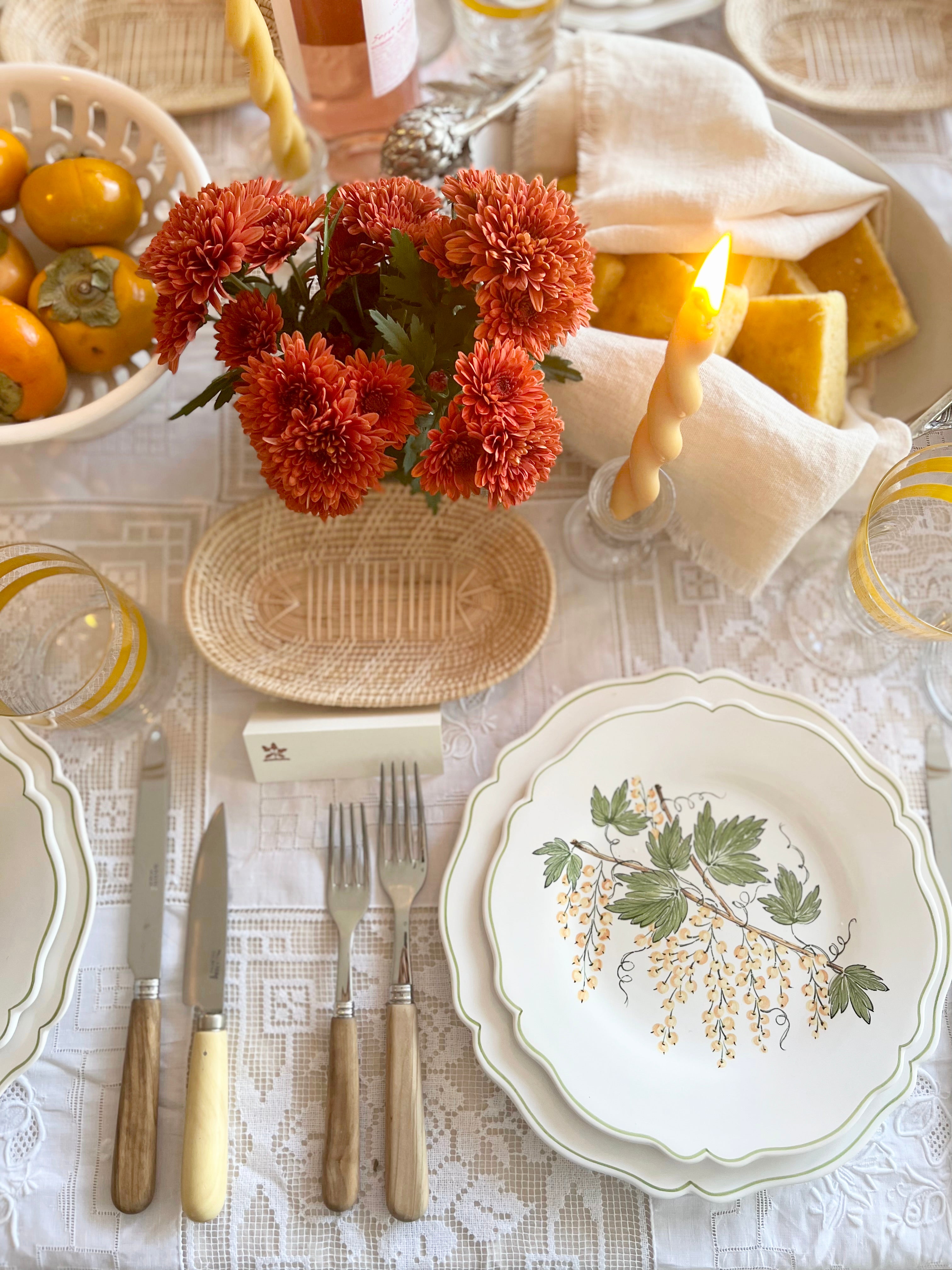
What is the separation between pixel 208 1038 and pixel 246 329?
0.49 meters

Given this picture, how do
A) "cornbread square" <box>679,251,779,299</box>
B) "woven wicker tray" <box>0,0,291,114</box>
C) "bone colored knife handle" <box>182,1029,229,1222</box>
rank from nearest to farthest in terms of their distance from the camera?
"bone colored knife handle" <box>182,1029,229,1222</box> < "cornbread square" <box>679,251,779,299</box> < "woven wicker tray" <box>0,0,291,114</box>

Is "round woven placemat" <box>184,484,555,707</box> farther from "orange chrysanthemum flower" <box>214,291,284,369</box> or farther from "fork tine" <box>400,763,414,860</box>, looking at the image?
"orange chrysanthemum flower" <box>214,291,284,369</box>

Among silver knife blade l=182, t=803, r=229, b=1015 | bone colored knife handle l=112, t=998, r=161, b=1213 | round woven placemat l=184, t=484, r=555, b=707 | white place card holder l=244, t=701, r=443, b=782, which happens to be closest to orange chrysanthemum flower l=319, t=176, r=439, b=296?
round woven placemat l=184, t=484, r=555, b=707

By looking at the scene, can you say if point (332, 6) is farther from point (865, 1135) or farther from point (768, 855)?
point (865, 1135)

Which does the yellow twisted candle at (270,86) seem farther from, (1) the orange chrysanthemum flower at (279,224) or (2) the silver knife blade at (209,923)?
(2) the silver knife blade at (209,923)

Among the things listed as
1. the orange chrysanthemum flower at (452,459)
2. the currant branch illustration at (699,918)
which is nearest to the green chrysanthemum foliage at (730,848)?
the currant branch illustration at (699,918)

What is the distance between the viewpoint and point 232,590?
0.71 m

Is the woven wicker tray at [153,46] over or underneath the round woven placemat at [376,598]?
over

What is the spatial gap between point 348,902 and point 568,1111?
0.71 feet

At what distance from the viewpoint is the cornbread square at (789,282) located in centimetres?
70

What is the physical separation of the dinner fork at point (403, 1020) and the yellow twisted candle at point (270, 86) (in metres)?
0.51

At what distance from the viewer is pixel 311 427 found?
1.44 feet

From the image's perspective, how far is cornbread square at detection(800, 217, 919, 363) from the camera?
70 cm

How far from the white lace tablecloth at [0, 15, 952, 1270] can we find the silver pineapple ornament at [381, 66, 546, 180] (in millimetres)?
234
